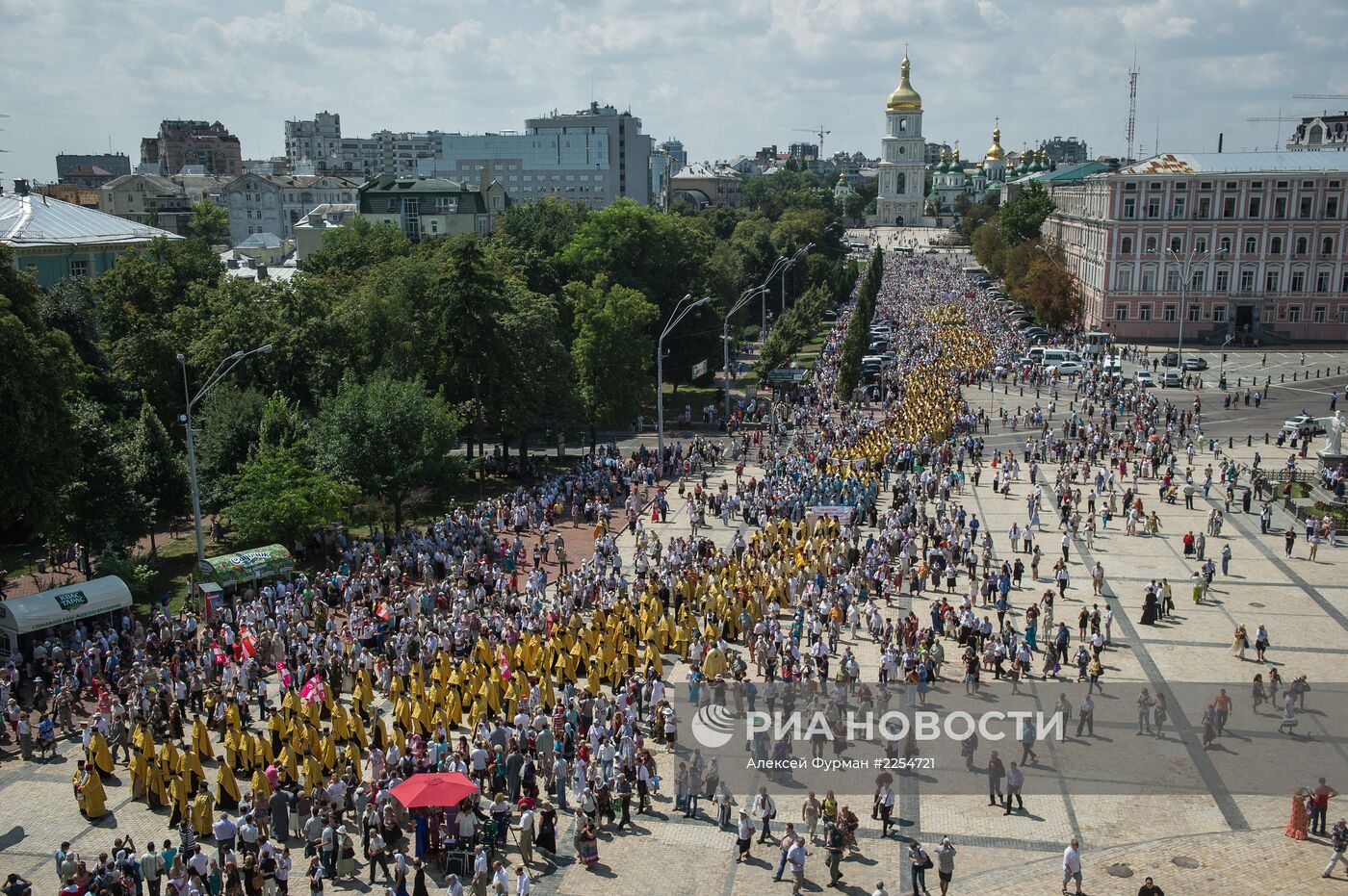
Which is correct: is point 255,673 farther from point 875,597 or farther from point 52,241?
point 52,241

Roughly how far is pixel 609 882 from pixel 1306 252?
71.5m

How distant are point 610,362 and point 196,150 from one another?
153806mm

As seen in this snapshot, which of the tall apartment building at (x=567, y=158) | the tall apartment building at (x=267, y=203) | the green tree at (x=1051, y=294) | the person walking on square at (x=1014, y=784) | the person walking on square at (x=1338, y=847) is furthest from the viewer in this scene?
the tall apartment building at (x=567, y=158)

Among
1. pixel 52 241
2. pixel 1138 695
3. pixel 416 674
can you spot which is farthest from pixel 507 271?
pixel 1138 695

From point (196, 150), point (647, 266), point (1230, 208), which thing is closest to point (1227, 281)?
point (1230, 208)

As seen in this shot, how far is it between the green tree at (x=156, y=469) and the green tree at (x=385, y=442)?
3.67 meters

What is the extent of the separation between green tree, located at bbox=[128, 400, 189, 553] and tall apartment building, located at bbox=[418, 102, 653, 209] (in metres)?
128

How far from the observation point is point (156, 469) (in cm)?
3044

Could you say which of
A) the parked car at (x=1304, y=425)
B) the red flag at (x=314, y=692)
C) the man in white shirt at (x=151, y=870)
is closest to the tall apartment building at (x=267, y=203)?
the parked car at (x=1304, y=425)

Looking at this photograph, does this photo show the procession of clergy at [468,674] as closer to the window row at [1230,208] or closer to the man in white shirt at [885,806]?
the man in white shirt at [885,806]

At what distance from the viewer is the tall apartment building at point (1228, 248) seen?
232 feet

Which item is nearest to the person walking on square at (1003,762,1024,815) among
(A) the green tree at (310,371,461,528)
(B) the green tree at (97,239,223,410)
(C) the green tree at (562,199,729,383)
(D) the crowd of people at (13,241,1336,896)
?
(D) the crowd of people at (13,241,1336,896)

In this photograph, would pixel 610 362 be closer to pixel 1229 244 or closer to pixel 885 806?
pixel 885 806

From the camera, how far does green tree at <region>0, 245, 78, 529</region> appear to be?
24.5m
